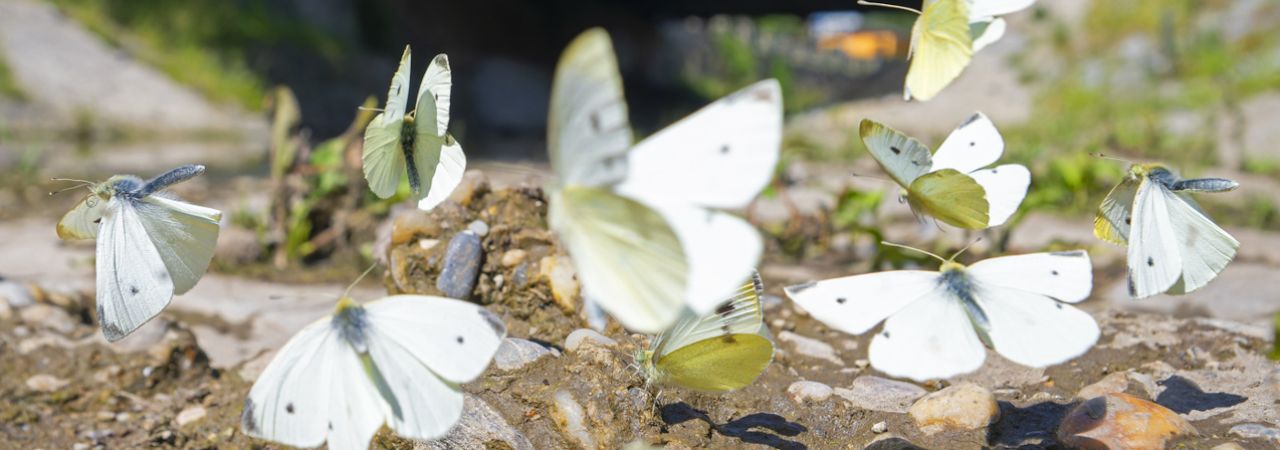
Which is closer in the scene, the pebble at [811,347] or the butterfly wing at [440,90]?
the butterfly wing at [440,90]

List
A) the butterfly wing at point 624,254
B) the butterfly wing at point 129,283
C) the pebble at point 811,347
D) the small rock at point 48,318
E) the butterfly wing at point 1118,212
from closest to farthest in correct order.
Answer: the butterfly wing at point 624,254
the butterfly wing at point 129,283
the butterfly wing at point 1118,212
the pebble at point 811,347
the small rock at point 48,318

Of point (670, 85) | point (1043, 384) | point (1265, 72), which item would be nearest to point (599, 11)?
point (670, 85)

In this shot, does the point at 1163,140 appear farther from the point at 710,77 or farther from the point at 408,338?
the point at 710,77

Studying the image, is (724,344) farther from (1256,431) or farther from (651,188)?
(1256,431)

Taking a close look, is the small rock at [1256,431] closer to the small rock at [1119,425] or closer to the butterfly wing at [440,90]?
the small rock at [1119,425]

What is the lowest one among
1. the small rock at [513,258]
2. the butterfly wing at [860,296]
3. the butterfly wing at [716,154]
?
the small rock at [513,258]

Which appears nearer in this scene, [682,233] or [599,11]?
[682,233]

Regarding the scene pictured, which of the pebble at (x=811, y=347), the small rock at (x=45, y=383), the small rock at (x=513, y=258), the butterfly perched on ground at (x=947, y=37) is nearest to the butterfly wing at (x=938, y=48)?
the butterfly perched on ground at (x=947, y=37)
